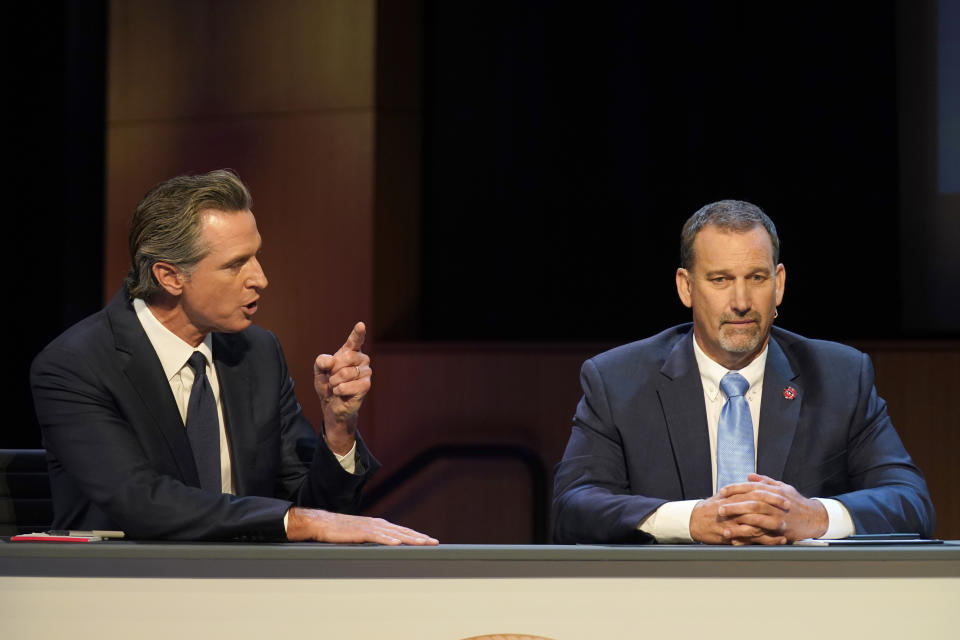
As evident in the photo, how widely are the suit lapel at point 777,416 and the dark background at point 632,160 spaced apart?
2.18m

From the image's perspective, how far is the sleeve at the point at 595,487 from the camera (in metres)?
2.15

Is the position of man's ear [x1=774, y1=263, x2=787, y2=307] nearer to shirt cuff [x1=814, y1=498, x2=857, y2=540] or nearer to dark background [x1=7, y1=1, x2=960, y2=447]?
shirt cuff [x1=814, y1=498, x2=857, y2=540]

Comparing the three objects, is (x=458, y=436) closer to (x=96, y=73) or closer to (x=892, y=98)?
(x=892, y=98)

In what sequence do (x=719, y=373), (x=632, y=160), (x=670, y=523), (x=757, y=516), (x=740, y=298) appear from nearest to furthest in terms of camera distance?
(x=757, y=516), (x=670, y=523), (x=740, y=298), (x=719, y=373), (x=632, y=160)

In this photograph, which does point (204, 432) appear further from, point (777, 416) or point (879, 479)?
point (879, 479)

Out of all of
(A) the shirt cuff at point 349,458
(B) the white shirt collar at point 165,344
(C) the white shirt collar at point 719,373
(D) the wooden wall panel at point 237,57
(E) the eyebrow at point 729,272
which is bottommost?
(A) the shirt cuff at point 349,458

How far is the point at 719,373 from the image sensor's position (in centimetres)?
246

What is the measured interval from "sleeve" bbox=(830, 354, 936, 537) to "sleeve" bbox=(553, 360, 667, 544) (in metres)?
0.39

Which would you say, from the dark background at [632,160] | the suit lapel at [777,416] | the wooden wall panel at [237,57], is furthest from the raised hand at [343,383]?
the wooden wall panel at [237,57]

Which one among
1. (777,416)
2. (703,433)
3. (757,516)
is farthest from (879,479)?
(757,516)

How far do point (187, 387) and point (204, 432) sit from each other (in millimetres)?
107

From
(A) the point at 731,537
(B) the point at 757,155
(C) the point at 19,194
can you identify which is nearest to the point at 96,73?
(C) the point at 19,194

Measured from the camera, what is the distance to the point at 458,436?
15.4 feet

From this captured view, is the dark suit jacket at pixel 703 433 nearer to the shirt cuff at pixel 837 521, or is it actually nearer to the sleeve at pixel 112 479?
the shirt cuff at pixel 837 521
